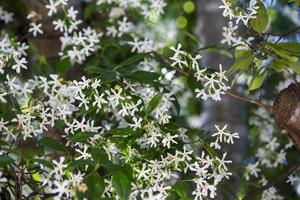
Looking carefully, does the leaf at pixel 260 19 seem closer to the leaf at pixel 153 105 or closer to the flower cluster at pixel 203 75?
the flower cluster at pixel 203 75

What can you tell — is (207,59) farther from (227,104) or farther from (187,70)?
(187,70)

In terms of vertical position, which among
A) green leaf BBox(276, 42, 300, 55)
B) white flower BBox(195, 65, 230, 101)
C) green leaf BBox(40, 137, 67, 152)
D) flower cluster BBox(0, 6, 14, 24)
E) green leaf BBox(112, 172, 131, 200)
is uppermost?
flower cluster BBox(0, 6, 14, 24)

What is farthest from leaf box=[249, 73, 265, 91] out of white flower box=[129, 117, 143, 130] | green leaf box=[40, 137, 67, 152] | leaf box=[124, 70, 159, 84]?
green leaf box=[40, 137, 67, 152]

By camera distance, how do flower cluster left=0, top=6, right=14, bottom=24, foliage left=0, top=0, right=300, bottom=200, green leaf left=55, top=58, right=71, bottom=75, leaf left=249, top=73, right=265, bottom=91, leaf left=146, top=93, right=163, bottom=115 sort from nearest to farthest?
foliage left=0, top=0, right=300, bottom=200 → leaf left=146, top=93, right=163, bottom=115 → leaf left=249, top=73, right=265, bottom=91 → green leaf left=55, top=58, right=71, bottom=75 → flower cluster left=0, top=6, right=14, bottom=24

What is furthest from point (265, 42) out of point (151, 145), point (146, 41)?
point (146, 41)

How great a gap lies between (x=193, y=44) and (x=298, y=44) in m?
1.09

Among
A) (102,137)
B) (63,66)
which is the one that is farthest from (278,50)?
(63,66)

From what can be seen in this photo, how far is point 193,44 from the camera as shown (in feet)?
7.30

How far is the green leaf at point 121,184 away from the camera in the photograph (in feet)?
3.01

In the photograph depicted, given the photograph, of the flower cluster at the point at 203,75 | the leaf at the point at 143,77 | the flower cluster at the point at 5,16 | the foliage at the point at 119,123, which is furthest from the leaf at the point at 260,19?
the flower cluster at the point at 5,16

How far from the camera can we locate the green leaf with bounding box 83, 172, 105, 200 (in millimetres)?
925

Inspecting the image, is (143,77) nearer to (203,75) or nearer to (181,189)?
(203,75)

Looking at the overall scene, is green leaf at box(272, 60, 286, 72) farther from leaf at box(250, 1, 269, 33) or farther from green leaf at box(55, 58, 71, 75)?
green leaf at box(55, 58, 71, 75)

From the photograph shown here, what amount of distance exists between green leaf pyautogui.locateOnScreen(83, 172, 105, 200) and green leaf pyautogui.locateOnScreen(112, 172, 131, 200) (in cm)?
2
